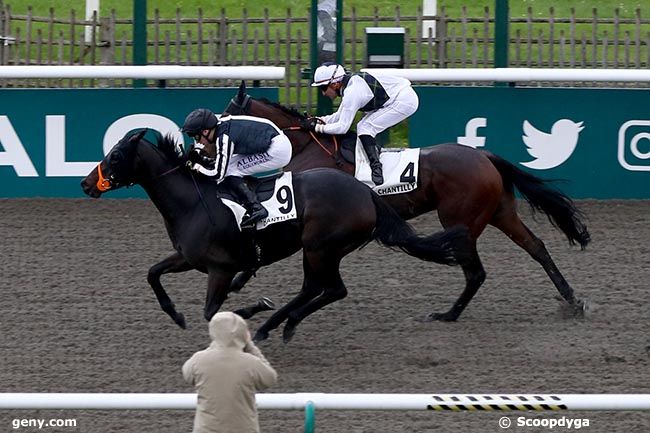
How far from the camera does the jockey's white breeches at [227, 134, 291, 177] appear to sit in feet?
27.3

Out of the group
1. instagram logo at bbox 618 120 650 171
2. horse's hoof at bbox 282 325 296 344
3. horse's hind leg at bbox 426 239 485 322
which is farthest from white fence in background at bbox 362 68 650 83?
horse's hoof at bbox 282 325 296 344

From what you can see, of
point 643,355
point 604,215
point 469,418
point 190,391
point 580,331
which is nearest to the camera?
point 469,418

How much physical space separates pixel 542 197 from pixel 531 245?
0.37 metres

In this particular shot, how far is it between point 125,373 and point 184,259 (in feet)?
3.27

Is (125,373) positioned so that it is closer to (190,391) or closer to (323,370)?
(190,391)

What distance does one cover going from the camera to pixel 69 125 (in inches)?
457

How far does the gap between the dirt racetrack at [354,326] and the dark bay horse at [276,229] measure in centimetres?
44

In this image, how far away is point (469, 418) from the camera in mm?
6789

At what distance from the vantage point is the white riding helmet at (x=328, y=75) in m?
9.05

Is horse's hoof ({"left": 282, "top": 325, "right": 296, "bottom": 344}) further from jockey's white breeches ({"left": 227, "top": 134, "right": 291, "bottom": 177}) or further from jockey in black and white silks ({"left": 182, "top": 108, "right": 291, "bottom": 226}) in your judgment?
jockey's white breeches ({"left": 227, "top": 134, "right": 291, "bottom": 177})

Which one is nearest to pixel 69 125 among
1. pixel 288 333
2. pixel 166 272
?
→ pixel 166 272

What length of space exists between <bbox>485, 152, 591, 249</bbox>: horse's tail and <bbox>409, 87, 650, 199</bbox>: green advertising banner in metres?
2.59

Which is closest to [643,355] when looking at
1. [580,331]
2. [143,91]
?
[580,331]

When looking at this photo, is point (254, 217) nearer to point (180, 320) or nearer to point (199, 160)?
point (199, 160)
